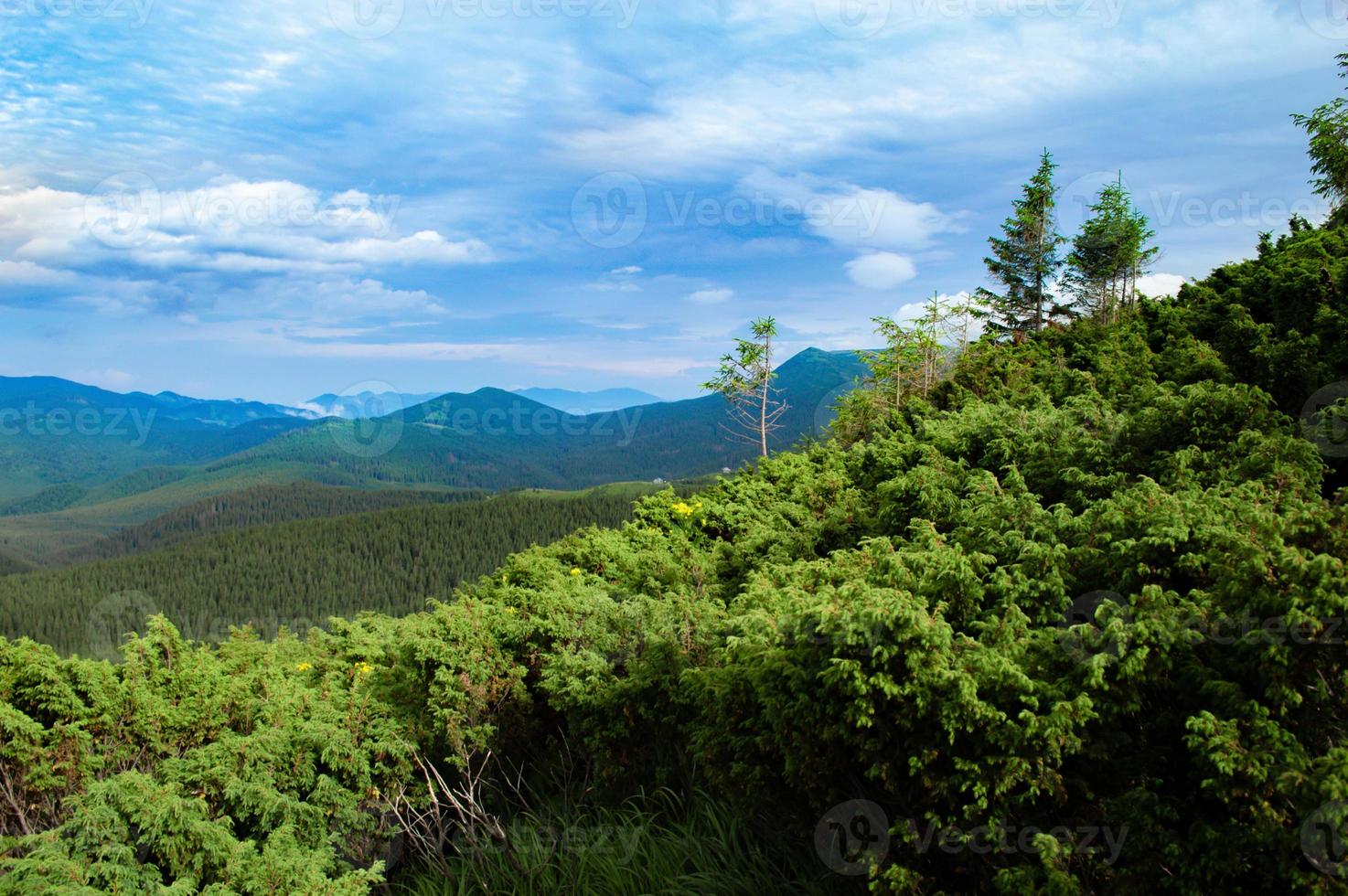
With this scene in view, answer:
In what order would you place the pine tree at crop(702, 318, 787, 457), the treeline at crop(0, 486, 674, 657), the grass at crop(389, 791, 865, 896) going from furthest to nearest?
the treeline at crop(0, 486, 674, 657) → the pine tree at crop(702, 318, 787, 457) → the grass at crop(389, 791, 865, 896)

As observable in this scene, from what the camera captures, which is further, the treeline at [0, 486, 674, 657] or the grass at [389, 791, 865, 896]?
the treeline at [0, 486, 674, 657]

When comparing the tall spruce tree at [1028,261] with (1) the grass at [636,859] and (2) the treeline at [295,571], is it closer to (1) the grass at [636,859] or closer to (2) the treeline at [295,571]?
(1) the grass at [636,859]

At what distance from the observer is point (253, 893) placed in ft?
13.6

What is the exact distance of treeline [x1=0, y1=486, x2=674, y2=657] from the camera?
129 metres

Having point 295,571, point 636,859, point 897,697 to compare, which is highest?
point 897,697

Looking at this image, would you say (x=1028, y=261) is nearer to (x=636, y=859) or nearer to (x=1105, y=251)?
(x=1105, y=251)

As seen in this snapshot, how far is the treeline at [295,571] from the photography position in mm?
128750

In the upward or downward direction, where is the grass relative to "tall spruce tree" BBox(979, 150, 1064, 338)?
downward

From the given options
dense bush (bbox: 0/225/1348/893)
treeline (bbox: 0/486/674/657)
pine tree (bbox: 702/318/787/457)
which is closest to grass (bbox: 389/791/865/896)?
dense bush (bbox: 0/225/1348/893)

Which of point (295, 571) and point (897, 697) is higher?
point (897, 697)

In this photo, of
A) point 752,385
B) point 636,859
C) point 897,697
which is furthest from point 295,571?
point 897,697

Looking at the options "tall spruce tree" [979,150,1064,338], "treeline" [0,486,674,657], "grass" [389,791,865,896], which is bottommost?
"treeline" [0,486,674,657]

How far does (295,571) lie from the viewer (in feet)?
457

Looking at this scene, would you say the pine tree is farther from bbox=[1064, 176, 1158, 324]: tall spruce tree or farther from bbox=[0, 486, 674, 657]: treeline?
bbox=[0, 486, 674, 657]: treeline
